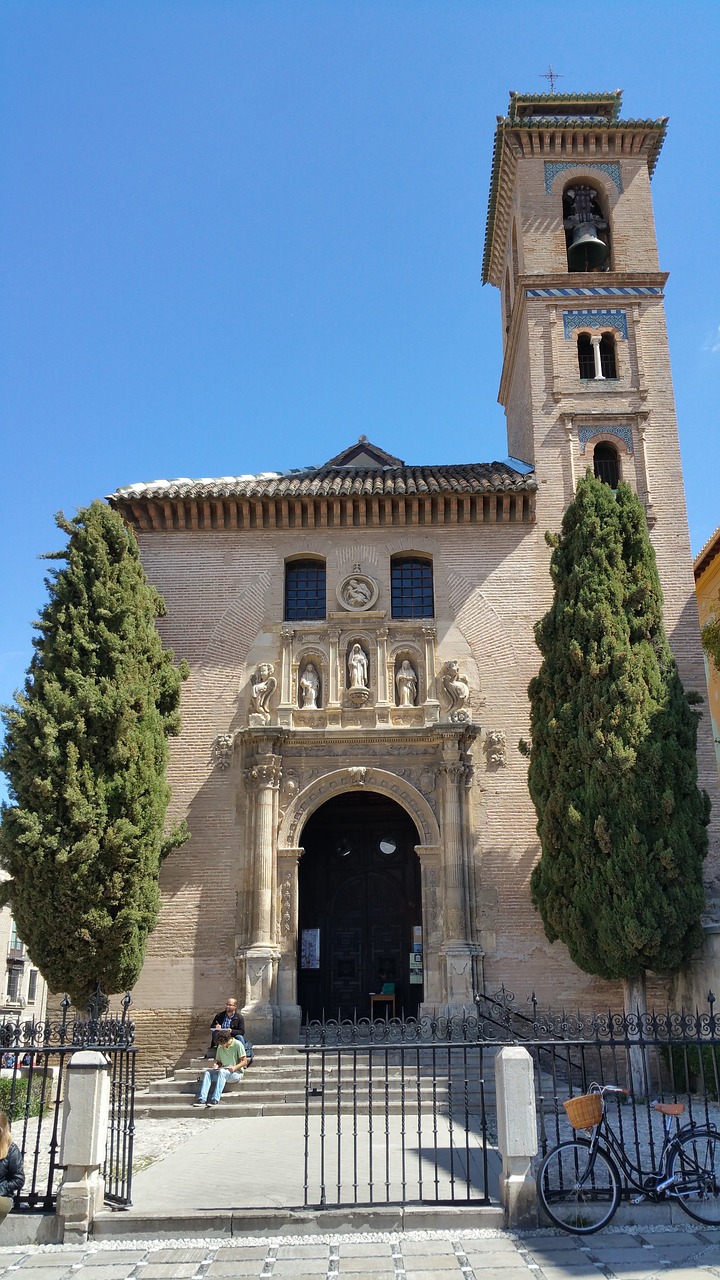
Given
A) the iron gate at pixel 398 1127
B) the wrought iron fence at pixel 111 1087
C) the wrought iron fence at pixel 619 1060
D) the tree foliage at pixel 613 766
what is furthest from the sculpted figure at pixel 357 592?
the wrought iron fence at pixel 111 1087

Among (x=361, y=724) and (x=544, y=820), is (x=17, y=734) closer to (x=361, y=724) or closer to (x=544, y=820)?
(x=361, y=724)

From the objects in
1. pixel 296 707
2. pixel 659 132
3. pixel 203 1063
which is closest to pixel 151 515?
pixel 296 707

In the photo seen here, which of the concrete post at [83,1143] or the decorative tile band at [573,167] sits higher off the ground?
the decorative tile band at [573,167]

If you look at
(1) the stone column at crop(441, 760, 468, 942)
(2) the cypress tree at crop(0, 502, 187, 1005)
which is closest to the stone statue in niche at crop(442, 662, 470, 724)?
(1) the stone column at crop(441, 760, 468, 942)

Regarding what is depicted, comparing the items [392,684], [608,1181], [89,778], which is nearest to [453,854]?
[392,684]

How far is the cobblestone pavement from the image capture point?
660cm

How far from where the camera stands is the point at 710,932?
14625mm

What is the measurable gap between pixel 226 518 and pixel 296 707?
397 centimetres

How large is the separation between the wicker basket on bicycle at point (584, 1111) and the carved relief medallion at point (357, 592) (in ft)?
38.3

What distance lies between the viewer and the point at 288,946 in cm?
1662

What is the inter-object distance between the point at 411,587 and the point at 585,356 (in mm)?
6201

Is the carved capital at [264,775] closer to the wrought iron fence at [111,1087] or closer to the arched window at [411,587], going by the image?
the arched window at [411,587]

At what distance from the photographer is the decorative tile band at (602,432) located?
19875mm

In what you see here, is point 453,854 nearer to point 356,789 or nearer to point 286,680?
point 356,789
